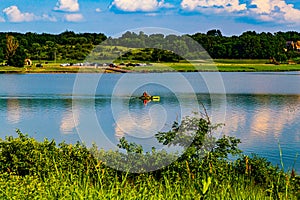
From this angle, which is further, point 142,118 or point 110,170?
point 142,118

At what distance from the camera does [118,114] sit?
24.4 metres

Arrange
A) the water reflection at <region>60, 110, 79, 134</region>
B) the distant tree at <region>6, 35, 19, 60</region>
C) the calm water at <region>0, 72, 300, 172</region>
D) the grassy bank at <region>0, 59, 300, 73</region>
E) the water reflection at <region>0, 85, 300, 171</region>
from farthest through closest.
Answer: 1. the distant tree at <region>6, 35, 19, 60</region>
2. the grassy bank at <region>0, 59, 300, 73</region>
3. the water reflection at <region>60, 110, 79, 134</region>
4. the water reflection at <region>0, 85, 300, 171</region>
5. the calm water at <region>0, 72, 300, 172</region>

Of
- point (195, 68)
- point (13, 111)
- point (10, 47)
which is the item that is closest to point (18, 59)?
point (10, 47)

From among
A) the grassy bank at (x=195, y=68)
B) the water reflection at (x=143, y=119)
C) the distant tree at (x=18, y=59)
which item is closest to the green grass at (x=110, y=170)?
the water reflection at (x=143, y=119)

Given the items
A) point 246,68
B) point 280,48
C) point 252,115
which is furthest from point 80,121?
point 280,48

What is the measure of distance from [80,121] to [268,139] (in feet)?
26.5

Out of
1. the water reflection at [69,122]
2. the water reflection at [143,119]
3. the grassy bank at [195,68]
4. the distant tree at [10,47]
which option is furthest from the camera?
the distant tree at [10,47]

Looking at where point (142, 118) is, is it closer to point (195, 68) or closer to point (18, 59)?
point (195, 68)

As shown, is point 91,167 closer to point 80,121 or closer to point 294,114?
point 80,121

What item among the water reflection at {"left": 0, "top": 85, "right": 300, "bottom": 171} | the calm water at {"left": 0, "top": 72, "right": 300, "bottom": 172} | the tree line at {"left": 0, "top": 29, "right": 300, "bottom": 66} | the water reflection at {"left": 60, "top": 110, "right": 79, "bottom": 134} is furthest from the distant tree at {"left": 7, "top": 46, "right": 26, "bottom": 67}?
the water reflection at {"left": 60, "top": 110, "right": 79, "bottom": 134}

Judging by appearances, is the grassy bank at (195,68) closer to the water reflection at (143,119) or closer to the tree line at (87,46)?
the tree line at (87,46)

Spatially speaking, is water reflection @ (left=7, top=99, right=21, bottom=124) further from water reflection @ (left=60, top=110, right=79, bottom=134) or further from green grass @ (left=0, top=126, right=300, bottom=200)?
green grass @ (left=0, top=126, right=300, bottom=200)

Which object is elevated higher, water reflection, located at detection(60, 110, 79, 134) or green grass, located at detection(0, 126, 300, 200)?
green grass, located at detection(0, 126, 300, 200)

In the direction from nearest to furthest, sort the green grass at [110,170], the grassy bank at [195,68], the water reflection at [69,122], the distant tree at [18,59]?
the green grass at [110,170] < the water reflection at [69,122] < the grassy bank at [195,68] < the distant tree at [18,59]
